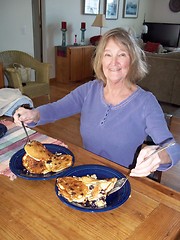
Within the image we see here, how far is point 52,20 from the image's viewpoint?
15.1 ft

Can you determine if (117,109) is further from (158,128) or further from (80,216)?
(80,216)

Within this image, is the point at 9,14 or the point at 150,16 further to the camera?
the point at 150,16

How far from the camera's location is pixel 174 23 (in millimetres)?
6812

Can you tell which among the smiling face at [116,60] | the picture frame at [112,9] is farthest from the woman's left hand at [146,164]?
the picture frame at [112,9]

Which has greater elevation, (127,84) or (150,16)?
(150,16)

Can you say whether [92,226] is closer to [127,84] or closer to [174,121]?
[127,84]

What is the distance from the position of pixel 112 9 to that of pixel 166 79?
2.86m

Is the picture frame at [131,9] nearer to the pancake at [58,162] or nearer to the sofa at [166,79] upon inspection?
the sofa at [166,79]

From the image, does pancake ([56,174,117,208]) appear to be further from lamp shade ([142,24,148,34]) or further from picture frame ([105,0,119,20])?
lamp shade ([142,24,148,34])

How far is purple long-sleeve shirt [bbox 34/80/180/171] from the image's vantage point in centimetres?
111

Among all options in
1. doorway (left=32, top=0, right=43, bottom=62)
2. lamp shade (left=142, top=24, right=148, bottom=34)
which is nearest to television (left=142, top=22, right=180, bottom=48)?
lamp shade (left=142, top=24, right=148, bottom=34)

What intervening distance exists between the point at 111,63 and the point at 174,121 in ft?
7.96

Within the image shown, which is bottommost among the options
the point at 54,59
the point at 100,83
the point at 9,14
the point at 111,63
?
the point at 54,59

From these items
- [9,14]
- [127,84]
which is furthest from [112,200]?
[9,14]
